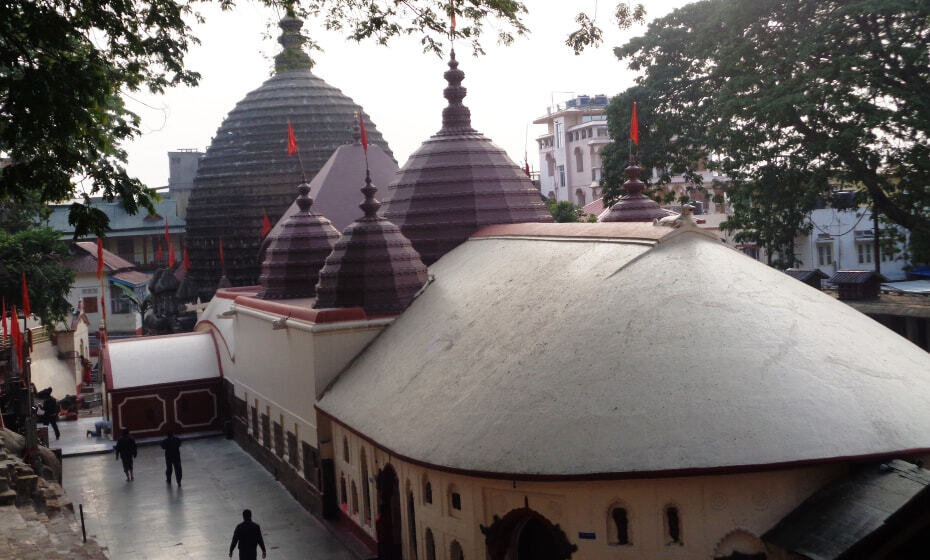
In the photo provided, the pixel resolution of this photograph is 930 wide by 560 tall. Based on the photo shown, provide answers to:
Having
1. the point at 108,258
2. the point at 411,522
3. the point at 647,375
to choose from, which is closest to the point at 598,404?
the point at 647,375

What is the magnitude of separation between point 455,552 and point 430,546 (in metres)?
0.69

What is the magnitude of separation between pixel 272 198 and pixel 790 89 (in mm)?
20640

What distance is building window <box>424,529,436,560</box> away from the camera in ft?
47.8

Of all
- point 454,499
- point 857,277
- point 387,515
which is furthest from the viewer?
point 857,277

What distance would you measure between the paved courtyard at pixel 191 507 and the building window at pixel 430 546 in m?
3.20

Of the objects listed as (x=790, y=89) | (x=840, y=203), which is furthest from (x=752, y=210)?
(x=790, y=89)

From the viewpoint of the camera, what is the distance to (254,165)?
1581 inches

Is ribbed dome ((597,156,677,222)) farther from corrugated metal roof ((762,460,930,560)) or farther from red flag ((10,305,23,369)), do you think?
red flag ((10,305,23,369))

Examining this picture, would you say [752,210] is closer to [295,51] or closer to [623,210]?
[623,210]

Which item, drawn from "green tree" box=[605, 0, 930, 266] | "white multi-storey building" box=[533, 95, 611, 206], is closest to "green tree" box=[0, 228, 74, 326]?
"green tree" box=[605, 0, 930, 266]

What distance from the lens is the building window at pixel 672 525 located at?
1194 centimetres

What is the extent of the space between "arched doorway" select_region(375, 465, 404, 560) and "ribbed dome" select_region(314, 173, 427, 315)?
16.5ft

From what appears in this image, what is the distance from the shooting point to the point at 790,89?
24.8 metres

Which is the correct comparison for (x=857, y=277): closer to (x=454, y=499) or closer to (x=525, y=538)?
(x=525, y=538)
